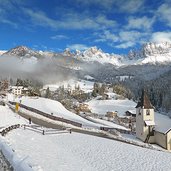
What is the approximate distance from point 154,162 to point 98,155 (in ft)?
16.5

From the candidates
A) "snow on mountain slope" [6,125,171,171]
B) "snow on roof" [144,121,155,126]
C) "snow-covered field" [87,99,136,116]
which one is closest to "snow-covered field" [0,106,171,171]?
"snow on mountain slope" [6,125,171,171]

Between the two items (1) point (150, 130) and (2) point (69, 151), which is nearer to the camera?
(2) point (69, 151)

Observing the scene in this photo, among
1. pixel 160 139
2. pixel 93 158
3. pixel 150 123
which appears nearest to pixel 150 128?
pixel 150 123

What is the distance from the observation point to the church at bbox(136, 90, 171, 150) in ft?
162

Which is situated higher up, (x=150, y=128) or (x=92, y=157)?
(x=92, y=157)

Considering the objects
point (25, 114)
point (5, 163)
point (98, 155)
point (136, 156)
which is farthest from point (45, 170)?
point (25, 114)

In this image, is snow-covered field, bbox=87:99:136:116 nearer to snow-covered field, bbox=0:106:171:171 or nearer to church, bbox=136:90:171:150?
church, bbox=136:90:171:150

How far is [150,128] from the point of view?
53031 mm

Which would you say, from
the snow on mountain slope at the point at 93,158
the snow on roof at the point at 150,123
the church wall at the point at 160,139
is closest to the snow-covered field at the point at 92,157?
the snow on mountain slope at the point at 93,158

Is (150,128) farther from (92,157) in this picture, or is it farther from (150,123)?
(92,157)

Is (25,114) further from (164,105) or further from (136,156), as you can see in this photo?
(164,105)

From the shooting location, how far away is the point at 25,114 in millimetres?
65625

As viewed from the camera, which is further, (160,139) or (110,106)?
(110,106)

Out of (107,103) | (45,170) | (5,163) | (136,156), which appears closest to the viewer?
(5,163)
